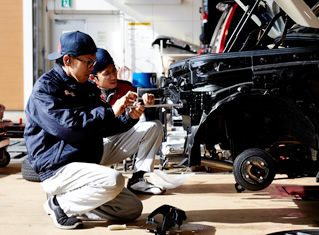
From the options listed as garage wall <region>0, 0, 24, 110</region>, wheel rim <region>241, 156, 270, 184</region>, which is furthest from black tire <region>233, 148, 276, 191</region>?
garage wall <region>0, 0, 24, 110</region>

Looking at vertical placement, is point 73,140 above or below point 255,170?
above

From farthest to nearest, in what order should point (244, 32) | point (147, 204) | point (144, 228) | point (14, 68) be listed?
1. point (14, 68)
2. point (244, 32)
3. point (147, 204)
4. point (144, 228)

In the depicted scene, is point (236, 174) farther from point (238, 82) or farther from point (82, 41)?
point (82, 41)

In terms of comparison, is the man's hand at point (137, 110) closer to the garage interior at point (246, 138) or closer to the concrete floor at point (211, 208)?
the garage interior at point (246, 138)

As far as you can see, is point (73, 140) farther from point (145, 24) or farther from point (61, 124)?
point (145, 24)

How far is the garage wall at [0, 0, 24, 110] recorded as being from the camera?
12.9 m

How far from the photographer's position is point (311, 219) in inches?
135

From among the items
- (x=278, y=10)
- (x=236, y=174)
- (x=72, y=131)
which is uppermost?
(x=278, y=10)

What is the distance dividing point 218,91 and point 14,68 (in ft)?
34.8

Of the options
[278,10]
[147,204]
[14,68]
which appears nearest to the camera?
[278,10]

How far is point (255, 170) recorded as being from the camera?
3023mm

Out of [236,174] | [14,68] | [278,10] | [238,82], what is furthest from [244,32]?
[14,68]

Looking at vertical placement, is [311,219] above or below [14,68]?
below

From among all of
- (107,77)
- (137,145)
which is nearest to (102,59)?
(107,77)
